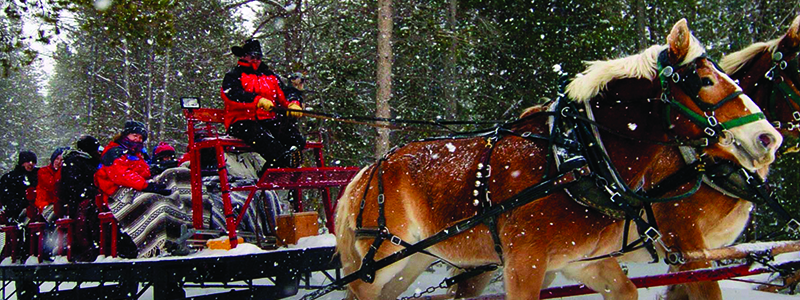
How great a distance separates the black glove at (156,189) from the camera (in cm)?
566

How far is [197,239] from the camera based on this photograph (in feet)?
18.5

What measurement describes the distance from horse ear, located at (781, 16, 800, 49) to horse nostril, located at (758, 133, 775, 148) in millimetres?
1862

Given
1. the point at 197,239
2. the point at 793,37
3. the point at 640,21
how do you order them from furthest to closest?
the point at 640,21, the point at 197,239, the point at 793,37

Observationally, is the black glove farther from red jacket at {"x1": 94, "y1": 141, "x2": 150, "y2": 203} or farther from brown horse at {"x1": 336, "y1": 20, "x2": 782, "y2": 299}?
brown horse at {"x1": 336, "y1": 20, "x2": 782, "y2": 299}

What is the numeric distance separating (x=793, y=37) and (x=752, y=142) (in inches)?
76.5

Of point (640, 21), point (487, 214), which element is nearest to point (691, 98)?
point (487, 214)

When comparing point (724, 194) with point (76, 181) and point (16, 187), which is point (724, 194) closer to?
point (76, 181)

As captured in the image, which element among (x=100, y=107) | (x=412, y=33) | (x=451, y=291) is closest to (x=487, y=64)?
(x=412, y=33)

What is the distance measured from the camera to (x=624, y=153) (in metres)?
3.46

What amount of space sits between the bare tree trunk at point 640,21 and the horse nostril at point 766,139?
10028 mm

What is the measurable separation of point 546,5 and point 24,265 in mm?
9767

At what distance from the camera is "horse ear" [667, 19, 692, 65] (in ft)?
10.4

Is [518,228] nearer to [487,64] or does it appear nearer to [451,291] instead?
[451,291]

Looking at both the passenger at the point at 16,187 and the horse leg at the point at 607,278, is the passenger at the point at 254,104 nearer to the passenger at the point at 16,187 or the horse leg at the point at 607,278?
the horse leg at the point at 607,278
